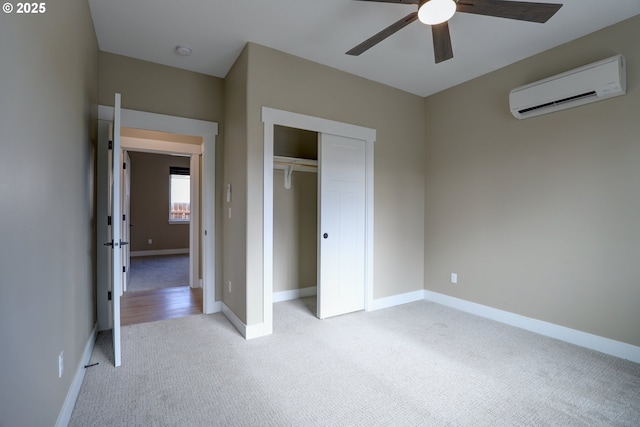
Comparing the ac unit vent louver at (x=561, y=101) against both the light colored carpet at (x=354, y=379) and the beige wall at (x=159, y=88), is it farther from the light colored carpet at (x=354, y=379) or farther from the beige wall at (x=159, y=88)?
the beige wall at (x=159, y=88)

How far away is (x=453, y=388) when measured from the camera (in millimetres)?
2113

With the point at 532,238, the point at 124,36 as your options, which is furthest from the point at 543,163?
the point at 124,36

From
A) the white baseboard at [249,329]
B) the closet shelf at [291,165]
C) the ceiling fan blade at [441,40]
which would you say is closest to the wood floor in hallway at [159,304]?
the white baseboard at [249,329]

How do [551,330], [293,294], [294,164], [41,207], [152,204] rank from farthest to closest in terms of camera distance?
[152,204]
[293,294]
[294,164]
[551,330]
[41,207]

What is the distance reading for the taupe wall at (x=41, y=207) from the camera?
3.45ft

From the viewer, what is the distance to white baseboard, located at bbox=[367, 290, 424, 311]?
382 cm

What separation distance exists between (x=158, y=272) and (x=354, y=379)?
5.09 meters

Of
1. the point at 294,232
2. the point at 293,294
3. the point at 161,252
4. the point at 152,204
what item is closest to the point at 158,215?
the point at 152,204

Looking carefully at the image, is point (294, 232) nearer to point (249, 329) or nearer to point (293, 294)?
point (293, 294)

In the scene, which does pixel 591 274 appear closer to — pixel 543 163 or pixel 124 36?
pixel 543 163

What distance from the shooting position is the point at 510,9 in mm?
1863

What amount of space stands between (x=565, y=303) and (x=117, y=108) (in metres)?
4.36

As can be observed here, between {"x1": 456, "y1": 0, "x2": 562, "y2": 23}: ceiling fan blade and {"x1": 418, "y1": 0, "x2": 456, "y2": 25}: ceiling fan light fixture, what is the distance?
0.15 metres

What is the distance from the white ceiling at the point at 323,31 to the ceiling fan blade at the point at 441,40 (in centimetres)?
43
